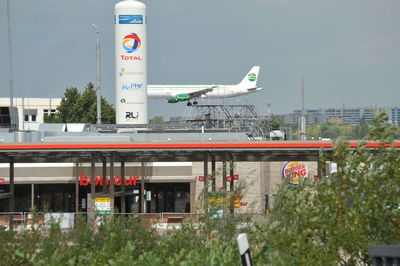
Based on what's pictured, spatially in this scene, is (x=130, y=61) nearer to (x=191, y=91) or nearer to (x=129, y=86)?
(x=129, y=86)

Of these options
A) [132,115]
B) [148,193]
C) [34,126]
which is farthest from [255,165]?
[34,126]

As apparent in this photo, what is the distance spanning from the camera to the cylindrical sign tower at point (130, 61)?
72875mm

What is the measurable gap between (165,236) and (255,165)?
44.9 meters

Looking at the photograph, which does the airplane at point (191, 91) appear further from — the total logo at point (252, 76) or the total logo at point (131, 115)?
the total logo at point (131, 115)

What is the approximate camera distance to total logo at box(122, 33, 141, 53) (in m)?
73.0

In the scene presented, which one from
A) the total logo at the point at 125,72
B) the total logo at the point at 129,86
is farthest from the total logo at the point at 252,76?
the total logo at the point at 129,86

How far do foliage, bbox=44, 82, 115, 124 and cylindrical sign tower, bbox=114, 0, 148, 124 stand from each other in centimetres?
4481

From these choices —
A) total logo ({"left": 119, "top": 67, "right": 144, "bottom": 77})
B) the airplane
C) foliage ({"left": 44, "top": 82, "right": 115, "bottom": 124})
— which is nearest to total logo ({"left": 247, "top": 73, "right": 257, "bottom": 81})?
the airplane

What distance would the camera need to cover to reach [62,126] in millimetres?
69062

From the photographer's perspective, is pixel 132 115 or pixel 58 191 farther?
pixel 132 115

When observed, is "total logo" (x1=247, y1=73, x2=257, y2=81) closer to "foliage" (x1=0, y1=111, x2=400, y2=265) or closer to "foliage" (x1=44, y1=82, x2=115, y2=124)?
"foliage" (x1=44, y1=82, x2=115, y2=124)

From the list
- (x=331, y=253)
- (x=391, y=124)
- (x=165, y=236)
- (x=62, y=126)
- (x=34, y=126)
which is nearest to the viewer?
(x=331, y=253)

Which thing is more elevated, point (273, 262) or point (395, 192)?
point (395, 192)

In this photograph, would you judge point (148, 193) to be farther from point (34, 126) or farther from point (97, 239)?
point (34, 126)
